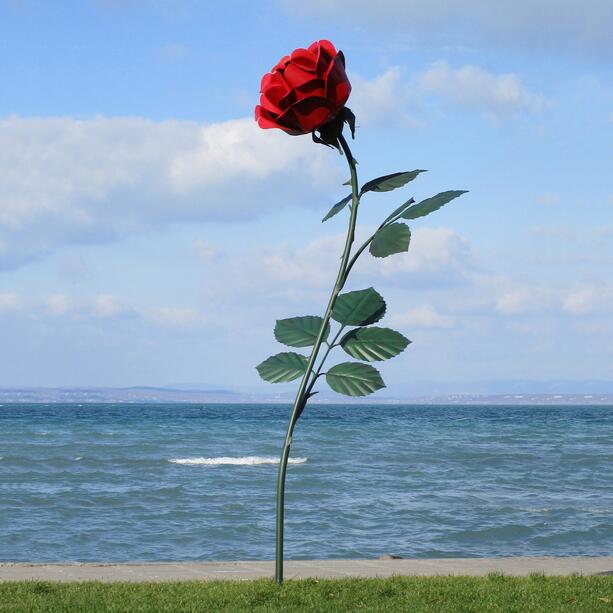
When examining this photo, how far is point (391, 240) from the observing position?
6.04m

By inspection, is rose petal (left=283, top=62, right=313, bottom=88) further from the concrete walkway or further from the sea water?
the sea water

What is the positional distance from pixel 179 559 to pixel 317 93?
7.69 meters

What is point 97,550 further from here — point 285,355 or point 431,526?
point 285,355

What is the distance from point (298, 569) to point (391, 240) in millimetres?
3562

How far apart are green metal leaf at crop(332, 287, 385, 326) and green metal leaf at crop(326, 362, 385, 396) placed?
10.8 inches

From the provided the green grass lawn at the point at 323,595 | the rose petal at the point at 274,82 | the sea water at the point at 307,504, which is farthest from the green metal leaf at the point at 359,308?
the sea water at the point at 307,504

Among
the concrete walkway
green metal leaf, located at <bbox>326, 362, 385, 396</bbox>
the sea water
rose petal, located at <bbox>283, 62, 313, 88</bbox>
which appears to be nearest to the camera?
rose petal, located at <bbox>283, 62, 313, 88</bbox>

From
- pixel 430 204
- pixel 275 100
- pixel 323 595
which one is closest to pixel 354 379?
pixel 430 204

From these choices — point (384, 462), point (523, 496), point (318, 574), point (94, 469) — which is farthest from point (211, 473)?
point (318, 574)

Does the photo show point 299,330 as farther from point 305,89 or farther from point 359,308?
point 305,89

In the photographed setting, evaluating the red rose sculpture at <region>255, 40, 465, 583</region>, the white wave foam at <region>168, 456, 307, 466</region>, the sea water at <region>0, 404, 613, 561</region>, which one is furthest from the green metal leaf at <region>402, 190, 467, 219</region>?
the white wave foam at <region>168, 456, 307, 466</region>

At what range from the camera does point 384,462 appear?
26.5 metres

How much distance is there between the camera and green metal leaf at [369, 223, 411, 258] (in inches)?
236

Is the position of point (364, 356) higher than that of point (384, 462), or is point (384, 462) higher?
point (364, 356)
